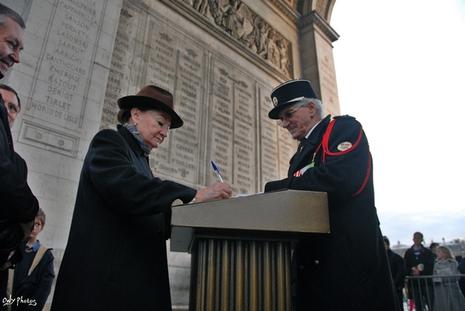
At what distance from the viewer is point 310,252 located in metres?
1.61

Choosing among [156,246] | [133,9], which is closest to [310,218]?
[156,246]

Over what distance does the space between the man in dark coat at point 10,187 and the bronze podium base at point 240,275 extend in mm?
658

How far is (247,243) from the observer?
1.32 meters

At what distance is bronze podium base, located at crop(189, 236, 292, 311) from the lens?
4.05 feet

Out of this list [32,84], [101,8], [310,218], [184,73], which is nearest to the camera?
[310,218]

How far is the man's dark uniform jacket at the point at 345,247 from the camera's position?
1495 mm

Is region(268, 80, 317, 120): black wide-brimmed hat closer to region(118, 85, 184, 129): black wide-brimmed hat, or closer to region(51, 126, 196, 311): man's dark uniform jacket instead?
region(118, 85, 184, 129): black wide-brimmed hat

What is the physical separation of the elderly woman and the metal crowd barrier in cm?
616

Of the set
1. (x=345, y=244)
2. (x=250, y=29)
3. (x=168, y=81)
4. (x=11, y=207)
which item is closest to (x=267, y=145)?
(x=168, y=81)

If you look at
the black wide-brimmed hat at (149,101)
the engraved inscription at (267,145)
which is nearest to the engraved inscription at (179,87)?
the engraved inscription at (267,145)

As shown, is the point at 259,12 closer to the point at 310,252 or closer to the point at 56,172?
the point at 56,172

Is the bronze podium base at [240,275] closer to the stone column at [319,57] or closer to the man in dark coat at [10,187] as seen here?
the man in dark coat at [10,187]

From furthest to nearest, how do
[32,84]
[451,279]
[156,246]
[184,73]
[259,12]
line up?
[259,12]
[451,279]
[184,73]
[32,84]
[156,246]

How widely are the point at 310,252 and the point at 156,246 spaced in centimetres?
73
